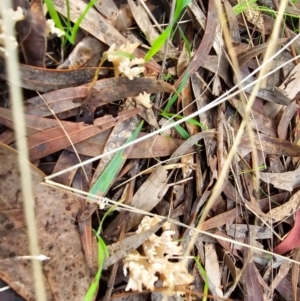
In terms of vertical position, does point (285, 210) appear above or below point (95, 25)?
below

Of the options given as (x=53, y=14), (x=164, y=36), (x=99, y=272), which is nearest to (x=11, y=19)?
(x=53, y=14)

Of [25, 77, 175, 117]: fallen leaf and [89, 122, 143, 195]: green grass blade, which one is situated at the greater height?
[25, 77, 175, 117]: fallen leaf

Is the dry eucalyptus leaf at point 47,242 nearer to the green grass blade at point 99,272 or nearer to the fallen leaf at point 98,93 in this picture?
the green grass blade at point 99,272

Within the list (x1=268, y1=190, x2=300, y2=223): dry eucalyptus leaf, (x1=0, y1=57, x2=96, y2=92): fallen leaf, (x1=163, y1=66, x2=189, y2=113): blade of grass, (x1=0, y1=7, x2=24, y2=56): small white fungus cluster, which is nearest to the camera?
A: (x1=0, y1=7, x2=24, y2=56): small white fungus cluster

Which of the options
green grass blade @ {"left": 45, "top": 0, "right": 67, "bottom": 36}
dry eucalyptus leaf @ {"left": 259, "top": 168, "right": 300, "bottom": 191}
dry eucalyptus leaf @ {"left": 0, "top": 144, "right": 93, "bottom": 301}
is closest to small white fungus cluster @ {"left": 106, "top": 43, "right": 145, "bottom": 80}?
green grass blade @ {"left": 45, "top": 0, "right": 67, "bottom": 36}

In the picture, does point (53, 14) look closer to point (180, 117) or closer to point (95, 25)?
point (95, 25)

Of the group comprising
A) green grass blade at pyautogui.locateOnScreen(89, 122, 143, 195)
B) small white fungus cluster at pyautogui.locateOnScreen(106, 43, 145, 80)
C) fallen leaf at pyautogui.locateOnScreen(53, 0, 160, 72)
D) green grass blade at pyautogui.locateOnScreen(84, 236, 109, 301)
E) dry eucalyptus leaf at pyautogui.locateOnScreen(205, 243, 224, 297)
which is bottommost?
dry eucalyptus leaf at pyautogui.locateOnScreen(205, 243, 224, 297)

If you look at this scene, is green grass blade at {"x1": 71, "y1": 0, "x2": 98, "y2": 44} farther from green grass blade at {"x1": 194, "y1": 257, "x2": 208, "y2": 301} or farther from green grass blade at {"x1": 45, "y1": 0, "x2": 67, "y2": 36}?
green grass blade at {"x1": 194, "y1": 257, "x2": 208, "y2": 301}
